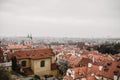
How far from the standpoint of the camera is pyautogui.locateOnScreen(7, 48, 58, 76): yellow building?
30719 millimetres

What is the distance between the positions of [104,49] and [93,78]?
46635 millimetres

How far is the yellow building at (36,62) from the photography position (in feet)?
101

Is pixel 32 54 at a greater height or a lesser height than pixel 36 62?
greater

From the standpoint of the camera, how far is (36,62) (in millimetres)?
31047

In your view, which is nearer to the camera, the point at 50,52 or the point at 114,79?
the point at 114,79

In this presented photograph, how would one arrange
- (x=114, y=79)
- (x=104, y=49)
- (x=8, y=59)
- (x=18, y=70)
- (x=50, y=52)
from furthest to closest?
1. (x=104, y=49)
2. (x=50, y=52)
3. (x=8, y=59)
4. (x=18, y=70)
5. (x=114, y=79)

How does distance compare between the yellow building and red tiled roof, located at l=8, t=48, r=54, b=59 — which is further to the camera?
red tiled roof, located at l=8, t=48, r=54, b=59

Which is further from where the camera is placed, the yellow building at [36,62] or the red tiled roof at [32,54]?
the red tiled roof at [32,54]

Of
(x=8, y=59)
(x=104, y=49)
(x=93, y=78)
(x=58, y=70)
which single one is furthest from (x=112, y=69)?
(x=104, y=49)

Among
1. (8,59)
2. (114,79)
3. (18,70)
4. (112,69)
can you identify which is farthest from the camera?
(8,59)

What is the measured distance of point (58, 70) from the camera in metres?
33.7

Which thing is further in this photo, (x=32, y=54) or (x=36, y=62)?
(x=32, y=54)

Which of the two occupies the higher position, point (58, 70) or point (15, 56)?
point (15, 56)

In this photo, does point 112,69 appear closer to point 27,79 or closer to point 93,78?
point 93,78
